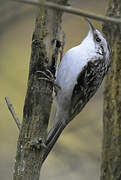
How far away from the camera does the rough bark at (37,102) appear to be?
2.21 meters

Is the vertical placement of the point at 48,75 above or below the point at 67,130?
above

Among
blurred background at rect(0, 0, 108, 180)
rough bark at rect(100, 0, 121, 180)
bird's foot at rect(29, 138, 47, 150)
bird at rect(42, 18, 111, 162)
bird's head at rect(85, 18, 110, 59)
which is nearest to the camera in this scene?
bird's foot at rect(29, 138, 47, 150)

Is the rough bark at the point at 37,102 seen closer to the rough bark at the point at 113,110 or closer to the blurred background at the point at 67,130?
the rough bark at the point at 113,110

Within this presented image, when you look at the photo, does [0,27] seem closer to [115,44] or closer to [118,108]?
[115,44]

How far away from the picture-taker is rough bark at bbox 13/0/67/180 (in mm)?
2215

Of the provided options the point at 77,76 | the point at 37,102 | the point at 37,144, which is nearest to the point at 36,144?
the point at 37,144

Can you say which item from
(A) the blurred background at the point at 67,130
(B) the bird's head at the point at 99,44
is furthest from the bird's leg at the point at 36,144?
(A) the blurred background at the point at 67,130

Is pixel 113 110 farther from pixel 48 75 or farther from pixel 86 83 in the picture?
pixel 48 75

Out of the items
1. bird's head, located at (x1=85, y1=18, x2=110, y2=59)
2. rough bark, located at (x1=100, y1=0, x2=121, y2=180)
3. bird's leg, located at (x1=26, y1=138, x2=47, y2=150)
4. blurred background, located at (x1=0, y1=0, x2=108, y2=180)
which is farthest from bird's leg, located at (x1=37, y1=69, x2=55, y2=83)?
blurred background, located at (x1=0, y1=0, x2=108, y2=180)

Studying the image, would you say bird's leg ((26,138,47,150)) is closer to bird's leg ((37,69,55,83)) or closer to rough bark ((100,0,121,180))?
bird's leg ((37,69,55,83))

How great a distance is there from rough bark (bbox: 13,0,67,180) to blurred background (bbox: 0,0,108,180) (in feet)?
7.19

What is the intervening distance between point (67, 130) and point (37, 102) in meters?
2.50

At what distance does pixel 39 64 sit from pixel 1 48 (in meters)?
2.18

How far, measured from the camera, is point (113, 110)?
3377 mm
